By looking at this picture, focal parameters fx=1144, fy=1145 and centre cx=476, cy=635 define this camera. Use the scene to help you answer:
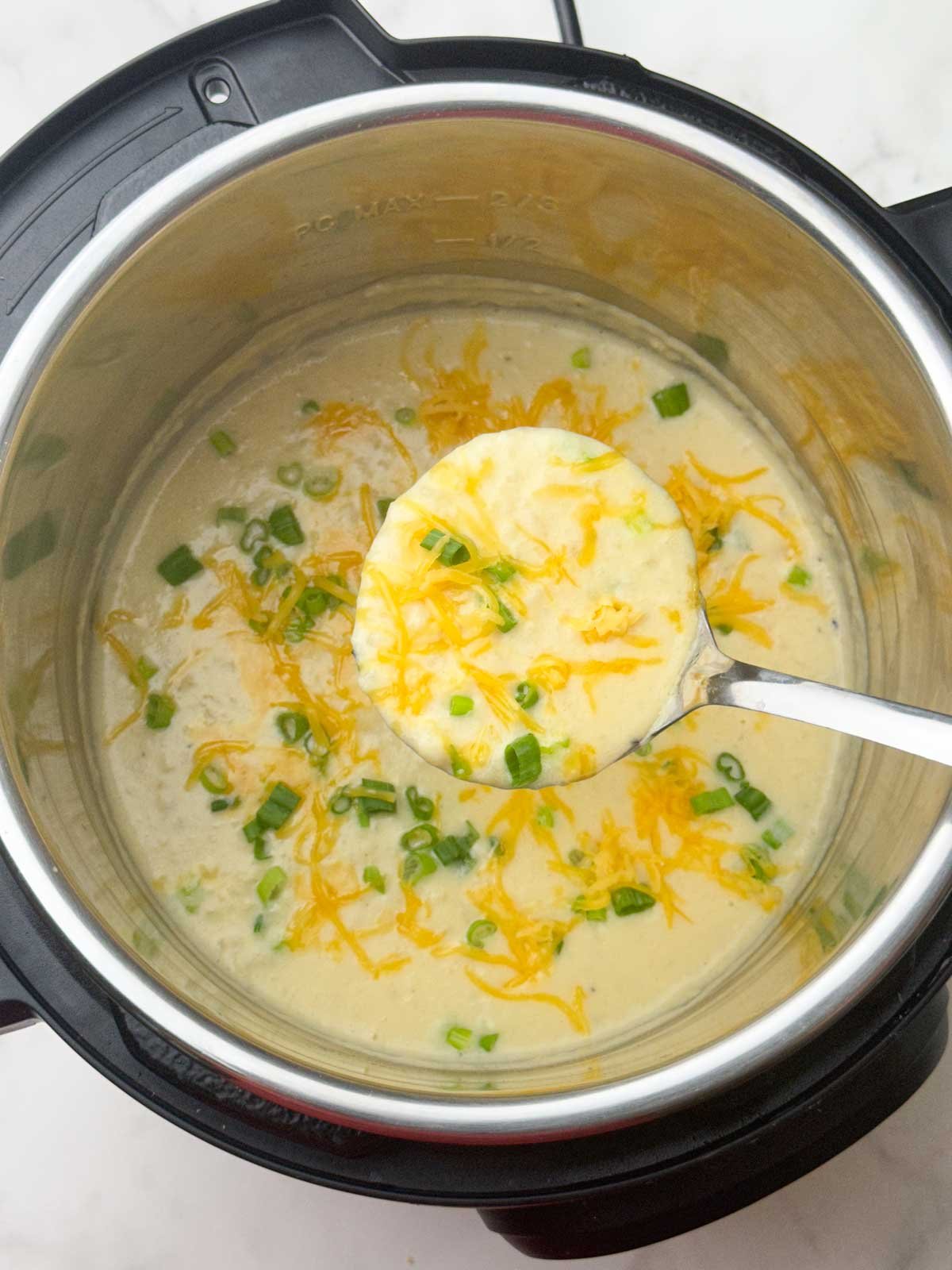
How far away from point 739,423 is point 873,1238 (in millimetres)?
1061

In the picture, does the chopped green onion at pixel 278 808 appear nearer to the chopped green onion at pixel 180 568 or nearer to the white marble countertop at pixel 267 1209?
the chopped green onion at pixel 180 568

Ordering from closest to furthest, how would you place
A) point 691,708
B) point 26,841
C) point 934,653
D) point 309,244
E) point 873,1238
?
point 26,841, point 691,708, point 934,653, point 309,244, point 873,1238

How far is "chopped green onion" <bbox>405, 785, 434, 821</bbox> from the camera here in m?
1.35

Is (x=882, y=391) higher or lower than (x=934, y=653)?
higher

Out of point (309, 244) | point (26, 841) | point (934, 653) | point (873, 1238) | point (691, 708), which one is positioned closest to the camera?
point (26, 841)

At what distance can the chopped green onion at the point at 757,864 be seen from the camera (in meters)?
1.36

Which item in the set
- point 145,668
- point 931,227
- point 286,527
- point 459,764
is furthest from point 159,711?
point 931,227

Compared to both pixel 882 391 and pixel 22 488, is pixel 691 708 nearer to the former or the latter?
pixel 882 391

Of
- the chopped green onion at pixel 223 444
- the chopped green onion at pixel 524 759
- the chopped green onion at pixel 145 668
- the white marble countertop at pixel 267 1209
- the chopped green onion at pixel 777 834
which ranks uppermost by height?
the chopped green onion at pixel 223 444

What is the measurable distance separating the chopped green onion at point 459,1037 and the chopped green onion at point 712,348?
0.87m

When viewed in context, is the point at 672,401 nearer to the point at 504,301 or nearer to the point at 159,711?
the point at 504,301

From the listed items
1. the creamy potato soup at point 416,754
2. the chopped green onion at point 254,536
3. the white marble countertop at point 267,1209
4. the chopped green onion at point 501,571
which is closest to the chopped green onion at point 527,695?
the chopped green onion at point 501,571

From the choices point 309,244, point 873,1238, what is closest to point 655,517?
point 309,244

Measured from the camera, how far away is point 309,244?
135cm
